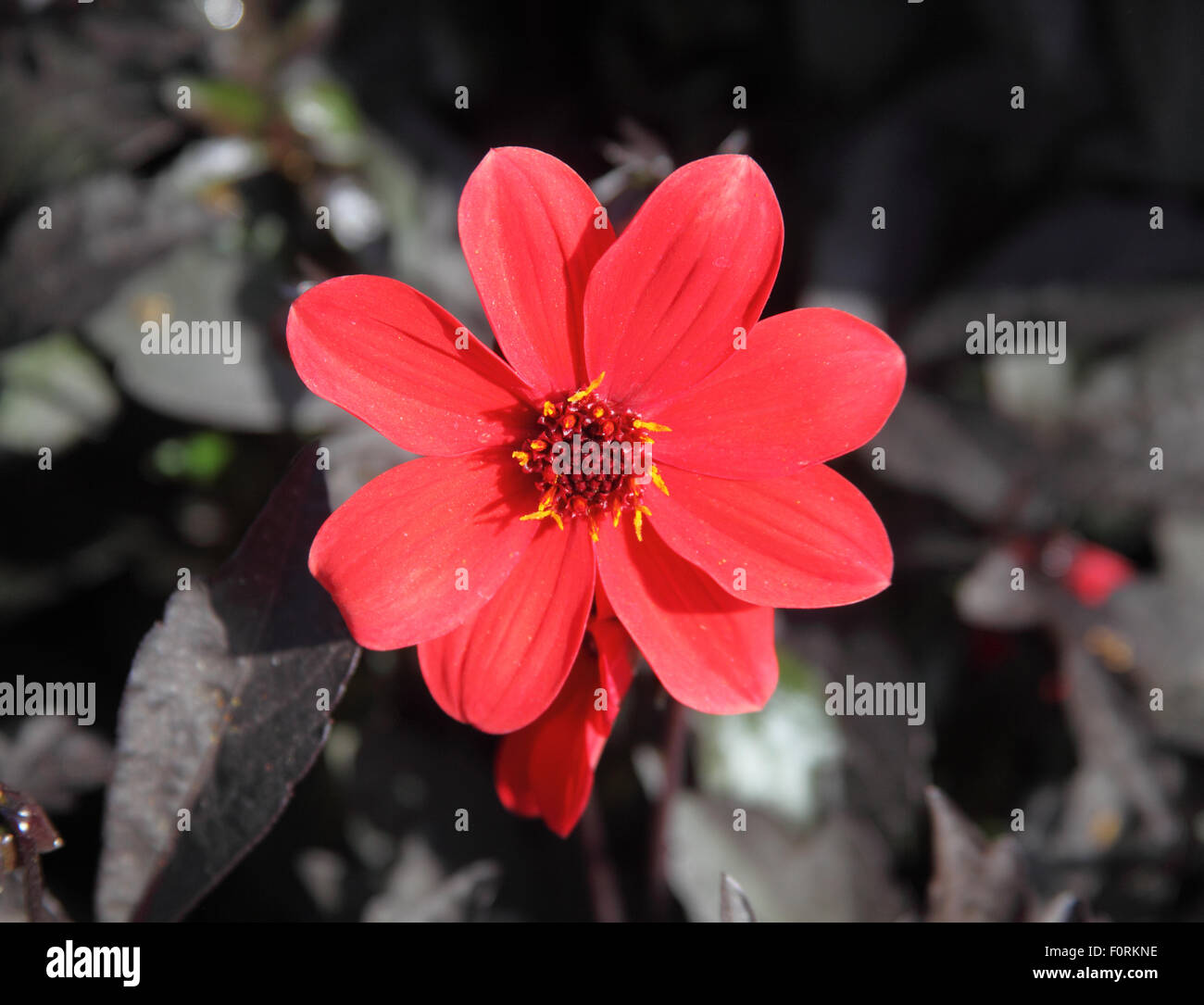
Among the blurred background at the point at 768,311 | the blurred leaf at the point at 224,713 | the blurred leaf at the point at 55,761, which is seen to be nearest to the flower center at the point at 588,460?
the blurred leaf at the point at 224,713

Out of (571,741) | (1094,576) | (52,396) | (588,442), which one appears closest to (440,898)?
(571,741)

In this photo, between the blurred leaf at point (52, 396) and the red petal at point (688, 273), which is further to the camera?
the blurred leaf at point (52, 396)

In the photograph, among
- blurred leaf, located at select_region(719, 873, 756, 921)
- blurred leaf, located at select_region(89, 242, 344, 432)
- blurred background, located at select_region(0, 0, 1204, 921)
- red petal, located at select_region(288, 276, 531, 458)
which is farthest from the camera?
blurred background, located at select_region(0, 0, 1204, 921)

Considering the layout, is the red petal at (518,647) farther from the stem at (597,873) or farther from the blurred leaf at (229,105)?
the blurred leaf at (229,105)

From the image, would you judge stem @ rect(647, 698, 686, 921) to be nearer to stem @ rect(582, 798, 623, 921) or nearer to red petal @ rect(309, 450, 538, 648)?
stem @ rect(582, 798, 623, 921)

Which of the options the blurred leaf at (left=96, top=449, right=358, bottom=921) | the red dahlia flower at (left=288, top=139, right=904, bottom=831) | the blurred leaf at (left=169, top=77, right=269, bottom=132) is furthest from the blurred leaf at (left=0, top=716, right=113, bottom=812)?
the blurred leaf at (left=169, top=77, right=269, bottom=132)

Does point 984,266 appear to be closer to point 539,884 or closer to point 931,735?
point 931,735

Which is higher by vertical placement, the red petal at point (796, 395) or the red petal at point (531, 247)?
the red petal at point (531, 247)
